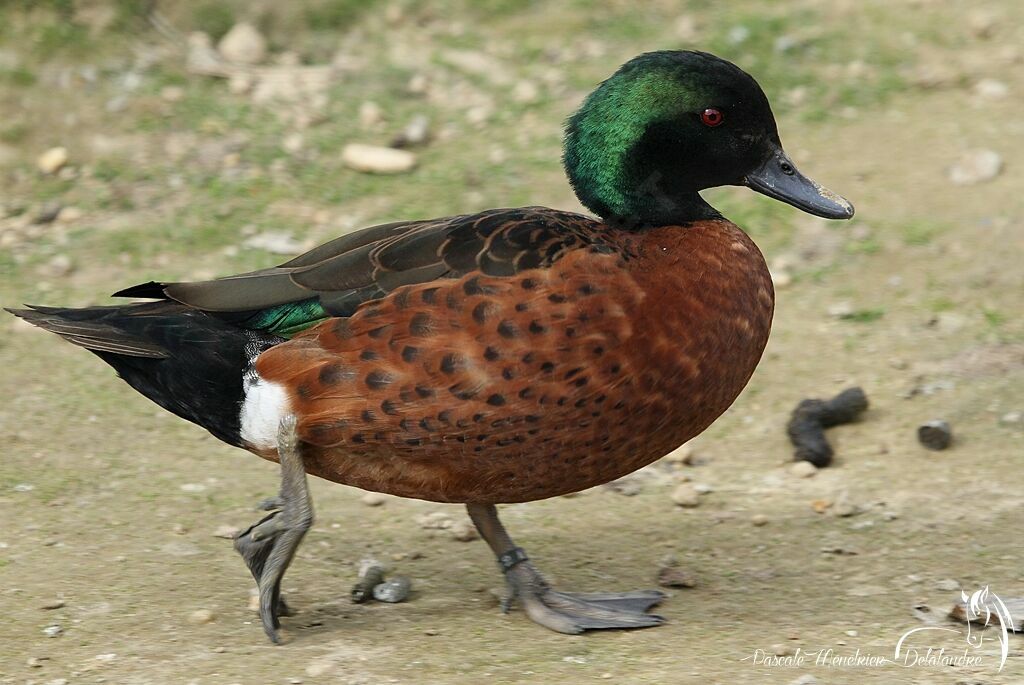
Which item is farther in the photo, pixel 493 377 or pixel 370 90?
pixel 370 90

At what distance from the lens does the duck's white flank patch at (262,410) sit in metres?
3.57

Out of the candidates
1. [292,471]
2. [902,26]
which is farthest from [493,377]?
[902,26]

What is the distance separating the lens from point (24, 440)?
4.85 metres

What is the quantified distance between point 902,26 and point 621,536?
416 centimetres

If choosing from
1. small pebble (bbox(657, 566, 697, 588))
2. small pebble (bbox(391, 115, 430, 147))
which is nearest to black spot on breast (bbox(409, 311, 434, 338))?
small pebble (bbox(657, 566, 697, 588))

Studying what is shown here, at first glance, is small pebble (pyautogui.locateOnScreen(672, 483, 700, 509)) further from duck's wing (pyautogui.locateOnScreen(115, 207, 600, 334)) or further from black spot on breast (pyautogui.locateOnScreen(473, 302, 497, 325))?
black spot on breast (pyautogui.locateOnScreen(473, 302, 497, 325))

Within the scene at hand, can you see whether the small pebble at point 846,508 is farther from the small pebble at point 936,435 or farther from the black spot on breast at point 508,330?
the black spot on breast at point 508,330

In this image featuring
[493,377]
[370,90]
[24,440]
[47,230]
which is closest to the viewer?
[493,377]

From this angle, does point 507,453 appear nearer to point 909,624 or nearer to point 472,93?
point 909,624

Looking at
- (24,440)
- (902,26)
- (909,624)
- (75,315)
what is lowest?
(24,440)

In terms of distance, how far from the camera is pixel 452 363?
3393mm

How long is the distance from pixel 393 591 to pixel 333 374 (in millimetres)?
741

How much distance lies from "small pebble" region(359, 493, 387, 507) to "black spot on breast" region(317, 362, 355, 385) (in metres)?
1.20

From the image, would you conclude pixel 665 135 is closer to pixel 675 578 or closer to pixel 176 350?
pixel 675 578
